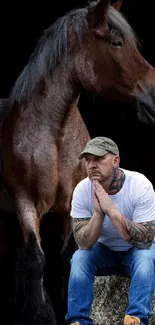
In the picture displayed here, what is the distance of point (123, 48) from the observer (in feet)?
17.3

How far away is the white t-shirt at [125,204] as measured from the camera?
4.06 m

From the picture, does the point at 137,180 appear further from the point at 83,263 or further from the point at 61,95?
the point at 61,95

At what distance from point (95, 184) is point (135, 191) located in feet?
0.69

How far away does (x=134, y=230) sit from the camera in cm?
397

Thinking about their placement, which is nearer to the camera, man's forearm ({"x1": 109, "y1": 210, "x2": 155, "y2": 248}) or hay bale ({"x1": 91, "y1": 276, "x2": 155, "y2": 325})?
man's forearm ({"x1": 109, "y1": 210, "x2": 155, "y2": 248})

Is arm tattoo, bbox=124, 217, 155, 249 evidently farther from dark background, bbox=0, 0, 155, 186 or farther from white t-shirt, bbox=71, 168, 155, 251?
dark background, bbox=0, 0, 155, 186

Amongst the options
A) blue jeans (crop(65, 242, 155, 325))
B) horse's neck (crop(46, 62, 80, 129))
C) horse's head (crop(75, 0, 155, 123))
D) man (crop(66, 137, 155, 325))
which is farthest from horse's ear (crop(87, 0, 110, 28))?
blue jeans (crop(65, 242, 155, 325))

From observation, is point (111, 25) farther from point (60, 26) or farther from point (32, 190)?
point (32, 190)

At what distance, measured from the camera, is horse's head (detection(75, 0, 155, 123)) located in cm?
522

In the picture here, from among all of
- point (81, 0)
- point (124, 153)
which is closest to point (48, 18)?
point (81, 0)

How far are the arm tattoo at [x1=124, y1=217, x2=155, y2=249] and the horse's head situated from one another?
4.29 ft

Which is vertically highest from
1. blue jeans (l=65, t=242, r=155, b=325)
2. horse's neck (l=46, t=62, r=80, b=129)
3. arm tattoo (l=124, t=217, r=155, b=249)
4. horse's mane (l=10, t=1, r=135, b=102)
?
horse's mane (l=10, t=1, r=135, b=102)

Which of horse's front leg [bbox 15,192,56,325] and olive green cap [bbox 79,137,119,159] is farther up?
olive green cap [bbox 79,137,119,159]

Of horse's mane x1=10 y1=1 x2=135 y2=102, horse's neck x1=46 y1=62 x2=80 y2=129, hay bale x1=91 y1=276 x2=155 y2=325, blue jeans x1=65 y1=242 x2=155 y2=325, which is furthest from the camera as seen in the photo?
horse's neck x1=46 y1=62 x2=80 y2=129
